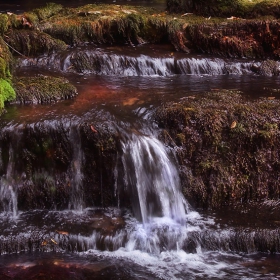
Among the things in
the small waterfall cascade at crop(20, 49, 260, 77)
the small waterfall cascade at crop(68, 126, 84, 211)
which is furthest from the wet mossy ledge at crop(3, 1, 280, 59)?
the small waterfall cascade at crop(68, 126, 84, 211)

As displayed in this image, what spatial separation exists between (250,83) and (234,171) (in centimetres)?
276

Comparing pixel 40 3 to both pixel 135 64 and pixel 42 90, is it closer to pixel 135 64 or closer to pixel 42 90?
pixel 135 64

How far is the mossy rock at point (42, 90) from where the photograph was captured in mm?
6918

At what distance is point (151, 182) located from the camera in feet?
19.4

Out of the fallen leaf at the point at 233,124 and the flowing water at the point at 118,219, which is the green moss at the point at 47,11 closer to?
the flowing water at the point at 118,219

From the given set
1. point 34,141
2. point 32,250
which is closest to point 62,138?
point 34,141

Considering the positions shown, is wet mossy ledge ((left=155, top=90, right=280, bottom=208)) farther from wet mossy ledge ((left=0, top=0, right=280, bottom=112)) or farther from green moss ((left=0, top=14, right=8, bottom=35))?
green moss ((left=0, top=14, right=8, bottom=35))

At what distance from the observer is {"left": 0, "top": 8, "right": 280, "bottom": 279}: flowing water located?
510cm

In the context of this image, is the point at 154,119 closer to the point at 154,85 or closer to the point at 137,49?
the point at 154,85

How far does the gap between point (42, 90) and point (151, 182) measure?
2417 millimetres

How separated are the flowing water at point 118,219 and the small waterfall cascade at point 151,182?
0.04ft

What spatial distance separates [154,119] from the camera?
638cm

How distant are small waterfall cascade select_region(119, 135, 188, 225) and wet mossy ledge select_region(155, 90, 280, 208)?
21cm

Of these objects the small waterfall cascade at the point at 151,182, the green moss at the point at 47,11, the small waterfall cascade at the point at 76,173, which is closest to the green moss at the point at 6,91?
the small waterfall cascade at the point at 76,173
